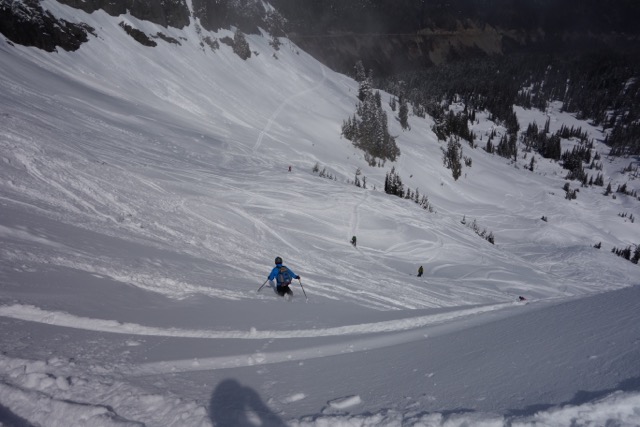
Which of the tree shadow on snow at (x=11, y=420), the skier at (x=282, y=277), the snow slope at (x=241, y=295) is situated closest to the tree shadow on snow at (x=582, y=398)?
the snow slope at (x=241, y=295)

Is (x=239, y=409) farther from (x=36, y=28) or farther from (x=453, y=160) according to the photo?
(x=453, y=160)

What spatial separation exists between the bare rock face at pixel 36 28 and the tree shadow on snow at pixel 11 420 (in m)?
32.1

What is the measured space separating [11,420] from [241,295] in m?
4.89

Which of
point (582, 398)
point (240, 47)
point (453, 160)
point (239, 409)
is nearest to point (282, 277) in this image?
point (239, 409)

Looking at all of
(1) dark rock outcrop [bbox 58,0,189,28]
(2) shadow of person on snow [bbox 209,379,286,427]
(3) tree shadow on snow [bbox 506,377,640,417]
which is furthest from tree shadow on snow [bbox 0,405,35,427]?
(1) dark rock outcrop [bbox 58,0,189,28]

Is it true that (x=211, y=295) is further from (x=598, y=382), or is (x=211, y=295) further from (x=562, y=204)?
(x=562, y=204)

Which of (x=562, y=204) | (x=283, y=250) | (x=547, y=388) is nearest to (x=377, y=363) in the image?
(x=547, y=388)

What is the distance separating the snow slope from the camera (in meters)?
3.22

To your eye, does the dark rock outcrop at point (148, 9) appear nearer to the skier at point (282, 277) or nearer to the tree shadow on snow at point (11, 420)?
the skier at point (282, 277)

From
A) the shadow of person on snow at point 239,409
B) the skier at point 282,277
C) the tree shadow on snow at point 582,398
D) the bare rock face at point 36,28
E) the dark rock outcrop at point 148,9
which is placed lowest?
the skier at point 282,277

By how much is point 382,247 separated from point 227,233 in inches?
323

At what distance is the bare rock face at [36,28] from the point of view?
25.3 meters

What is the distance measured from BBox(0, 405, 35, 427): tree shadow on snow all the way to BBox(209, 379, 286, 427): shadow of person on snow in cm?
140

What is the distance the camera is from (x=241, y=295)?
7.65 m
